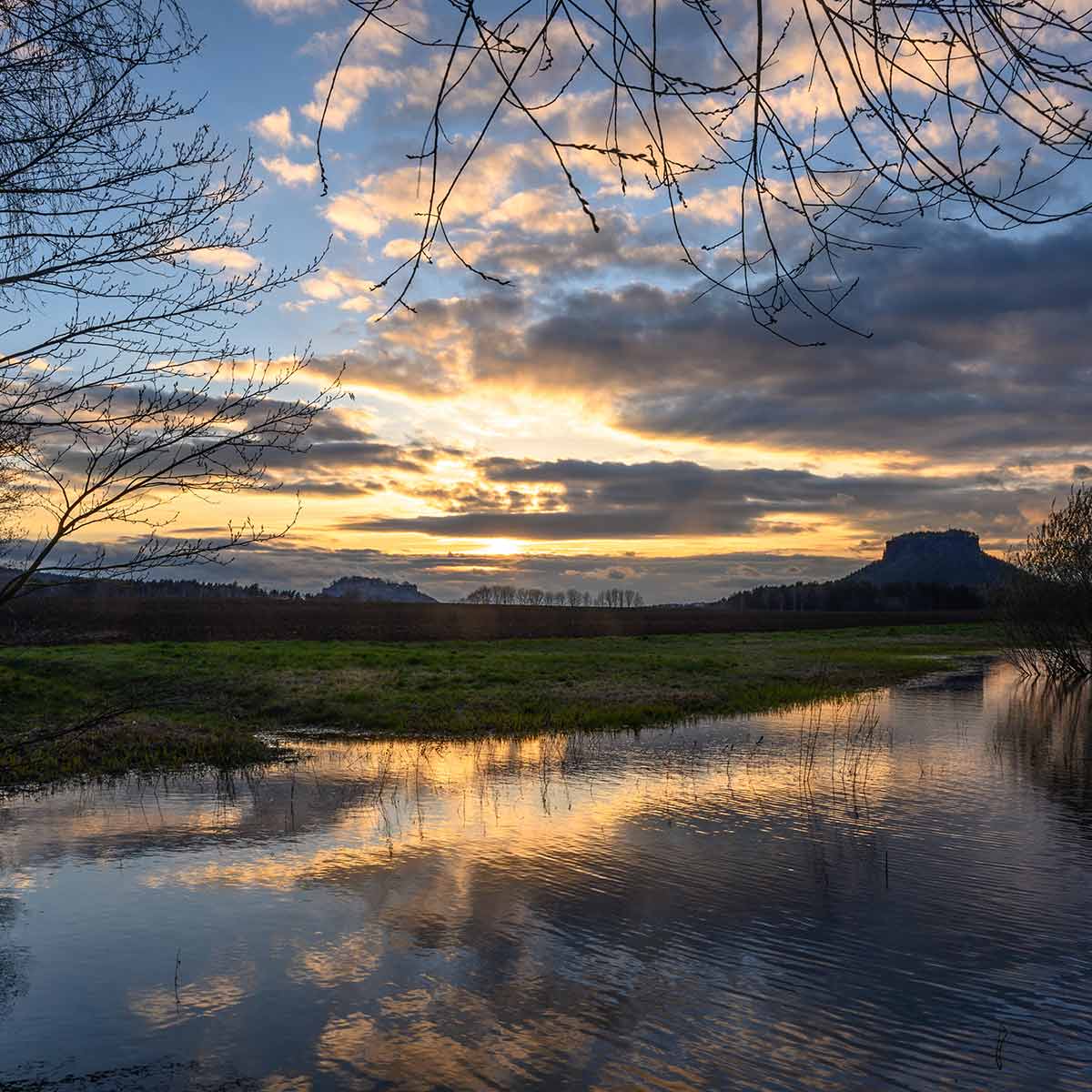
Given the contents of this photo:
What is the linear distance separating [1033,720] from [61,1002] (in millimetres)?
26090

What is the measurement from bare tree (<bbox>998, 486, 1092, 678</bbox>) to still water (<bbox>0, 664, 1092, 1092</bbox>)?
24.9 m

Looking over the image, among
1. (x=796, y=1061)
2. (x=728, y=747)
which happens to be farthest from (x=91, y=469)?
(x=728, y=747)

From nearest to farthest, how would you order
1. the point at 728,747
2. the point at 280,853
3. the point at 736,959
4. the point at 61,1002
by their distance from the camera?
the point at 61,1002
the point at 736,959
the point at 280,853
the point at 728,747

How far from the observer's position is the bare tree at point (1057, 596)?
131 feet

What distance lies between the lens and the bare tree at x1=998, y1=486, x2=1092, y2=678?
3991 cm

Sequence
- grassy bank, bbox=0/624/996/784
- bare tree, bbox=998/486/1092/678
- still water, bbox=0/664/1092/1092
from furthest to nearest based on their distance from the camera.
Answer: bare tree, bbox=998/486/1092/678
grassy bank, bbox=0/624/996/784
still water, bbox=0/664/1092/1092

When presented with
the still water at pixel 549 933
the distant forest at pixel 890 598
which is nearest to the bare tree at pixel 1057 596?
the still water at pixel 549 933

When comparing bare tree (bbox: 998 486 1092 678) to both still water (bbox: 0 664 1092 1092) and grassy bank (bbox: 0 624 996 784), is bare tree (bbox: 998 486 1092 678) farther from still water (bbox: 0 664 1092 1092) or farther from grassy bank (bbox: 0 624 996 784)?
still water (bbox: 0 664 1092 1092)

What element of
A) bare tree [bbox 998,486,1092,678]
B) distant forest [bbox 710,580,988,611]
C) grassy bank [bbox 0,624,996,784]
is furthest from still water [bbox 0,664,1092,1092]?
distant forest [bbox 710,580,988,611]

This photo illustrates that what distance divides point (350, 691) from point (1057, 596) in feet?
96.2

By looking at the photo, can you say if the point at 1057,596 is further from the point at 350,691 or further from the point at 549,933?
the point at 549,933

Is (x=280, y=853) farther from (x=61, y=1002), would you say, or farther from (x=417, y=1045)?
(x=417, y=1045)

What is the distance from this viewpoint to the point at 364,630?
70.4 m

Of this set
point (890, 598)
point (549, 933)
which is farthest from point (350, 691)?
point (890, 598)
